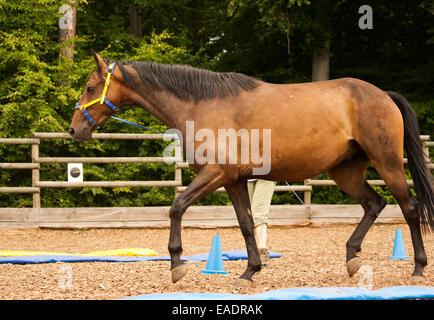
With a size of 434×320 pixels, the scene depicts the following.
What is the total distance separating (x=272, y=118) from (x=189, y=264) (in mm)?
2178

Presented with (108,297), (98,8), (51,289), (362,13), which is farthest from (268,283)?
(98,8)

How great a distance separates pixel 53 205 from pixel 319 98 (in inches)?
286

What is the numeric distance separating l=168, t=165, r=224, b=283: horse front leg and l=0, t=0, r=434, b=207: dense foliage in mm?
6217

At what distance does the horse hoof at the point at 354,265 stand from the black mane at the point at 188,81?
1833mm

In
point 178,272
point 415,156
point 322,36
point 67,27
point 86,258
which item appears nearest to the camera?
point 178,272

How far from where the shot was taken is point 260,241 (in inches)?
251

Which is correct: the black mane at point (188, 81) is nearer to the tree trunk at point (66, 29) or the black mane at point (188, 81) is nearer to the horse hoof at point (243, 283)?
the horse hoof at point (243, 283)

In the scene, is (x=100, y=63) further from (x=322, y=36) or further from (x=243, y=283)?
(x=322, y=36)

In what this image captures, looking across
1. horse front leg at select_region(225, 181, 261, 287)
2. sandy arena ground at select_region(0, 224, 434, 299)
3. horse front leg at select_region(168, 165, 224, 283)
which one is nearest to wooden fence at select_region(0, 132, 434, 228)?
sandy arena ground at select_region(0, 224, 434, 299)

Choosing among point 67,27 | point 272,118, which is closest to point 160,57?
point 67,27

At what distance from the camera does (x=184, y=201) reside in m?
4.70

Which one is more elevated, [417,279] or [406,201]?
[406,201]

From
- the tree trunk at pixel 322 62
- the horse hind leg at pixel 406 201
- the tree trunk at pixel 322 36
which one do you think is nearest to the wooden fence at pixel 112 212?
the tree trunk at pixel 322 62

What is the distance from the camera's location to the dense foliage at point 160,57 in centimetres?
1109
